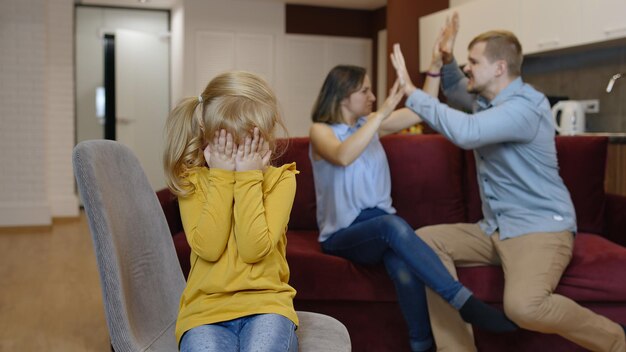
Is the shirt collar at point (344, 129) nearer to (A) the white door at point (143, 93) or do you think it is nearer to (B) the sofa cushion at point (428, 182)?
(B) the sofa cushion at point (428, 182)

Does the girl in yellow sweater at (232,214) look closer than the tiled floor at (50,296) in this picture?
Yes

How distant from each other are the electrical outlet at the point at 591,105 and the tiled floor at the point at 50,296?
3.42 metres

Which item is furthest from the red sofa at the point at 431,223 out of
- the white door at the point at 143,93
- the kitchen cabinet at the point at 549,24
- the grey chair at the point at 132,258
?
the white door at the point at 143,93

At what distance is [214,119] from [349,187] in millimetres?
1223

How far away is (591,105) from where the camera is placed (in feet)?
15.5

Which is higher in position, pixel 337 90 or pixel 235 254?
pixel 337 90

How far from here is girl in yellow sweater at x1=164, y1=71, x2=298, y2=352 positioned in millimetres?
1380

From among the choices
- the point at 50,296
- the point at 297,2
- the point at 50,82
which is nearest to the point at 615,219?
the point at 50,296

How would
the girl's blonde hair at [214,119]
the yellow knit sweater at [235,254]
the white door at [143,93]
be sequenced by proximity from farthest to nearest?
the white door at [143,93] < the girl's blonde hair at [214,119] < the yellow knit sweater at [235,254]

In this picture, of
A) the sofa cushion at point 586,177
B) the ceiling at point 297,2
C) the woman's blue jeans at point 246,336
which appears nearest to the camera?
the woman's blue jeans at point 246,336

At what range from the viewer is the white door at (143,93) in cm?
845

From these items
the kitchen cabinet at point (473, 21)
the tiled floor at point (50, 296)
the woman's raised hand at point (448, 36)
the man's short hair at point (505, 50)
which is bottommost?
the tiled floor at point (50, 296)

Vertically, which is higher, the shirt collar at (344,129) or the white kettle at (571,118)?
the white kettle at (571,118)

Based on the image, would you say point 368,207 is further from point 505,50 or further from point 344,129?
point 505,50
